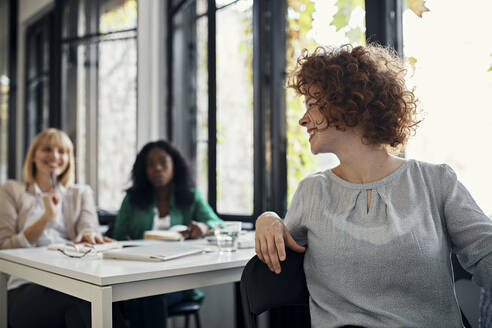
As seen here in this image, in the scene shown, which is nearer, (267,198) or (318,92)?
(318,92)

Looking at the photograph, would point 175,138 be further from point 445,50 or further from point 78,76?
point 445,50

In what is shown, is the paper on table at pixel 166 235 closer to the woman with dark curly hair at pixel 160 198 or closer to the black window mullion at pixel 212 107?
the woman with dark curly hair at pixel 160 198

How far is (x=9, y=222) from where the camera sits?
2225mm

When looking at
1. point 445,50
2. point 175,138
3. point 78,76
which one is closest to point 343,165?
point 445,50

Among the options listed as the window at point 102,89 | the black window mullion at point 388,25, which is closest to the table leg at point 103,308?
the black window mullion at point 388,25

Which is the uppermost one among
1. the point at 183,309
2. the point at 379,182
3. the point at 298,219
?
the point at 379,182

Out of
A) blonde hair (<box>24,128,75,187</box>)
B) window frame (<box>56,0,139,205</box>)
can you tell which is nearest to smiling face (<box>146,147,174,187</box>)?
blonde hair (<box>24,128,75,187</box>)

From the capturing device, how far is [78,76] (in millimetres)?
3922

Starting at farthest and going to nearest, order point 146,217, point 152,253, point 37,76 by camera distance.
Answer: point 37,76 → point 146,217 → point 152,253

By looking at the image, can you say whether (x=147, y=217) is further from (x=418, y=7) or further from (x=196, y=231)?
(x=418, y=7)

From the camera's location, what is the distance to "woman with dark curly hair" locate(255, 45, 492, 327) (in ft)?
3.95

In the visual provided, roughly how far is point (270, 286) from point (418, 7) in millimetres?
1315

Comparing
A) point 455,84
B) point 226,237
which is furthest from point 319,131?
point 455,84

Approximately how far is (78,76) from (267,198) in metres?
2.18
